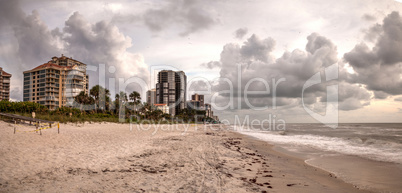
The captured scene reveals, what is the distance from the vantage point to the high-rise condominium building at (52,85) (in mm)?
74312

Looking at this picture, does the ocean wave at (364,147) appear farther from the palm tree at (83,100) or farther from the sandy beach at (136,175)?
the palm tree at (83,100)

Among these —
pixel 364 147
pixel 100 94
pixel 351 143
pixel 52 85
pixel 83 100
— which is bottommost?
pixel 351 143

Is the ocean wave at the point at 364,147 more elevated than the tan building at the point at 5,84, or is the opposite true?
the tan building at the point at 5,84

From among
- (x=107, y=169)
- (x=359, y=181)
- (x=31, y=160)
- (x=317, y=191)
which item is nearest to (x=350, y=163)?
(x=359, y=181)

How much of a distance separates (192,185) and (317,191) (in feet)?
12.5

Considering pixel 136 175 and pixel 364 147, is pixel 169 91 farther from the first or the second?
pixel 136 175

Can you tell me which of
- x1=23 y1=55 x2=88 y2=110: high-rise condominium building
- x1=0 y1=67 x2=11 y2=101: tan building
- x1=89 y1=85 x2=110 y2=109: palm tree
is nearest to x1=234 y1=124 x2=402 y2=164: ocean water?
x1=89 y1=85 x2=110 y2=109: palm tree

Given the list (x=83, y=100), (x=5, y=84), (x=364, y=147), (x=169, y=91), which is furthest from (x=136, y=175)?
(x=169, y=91)

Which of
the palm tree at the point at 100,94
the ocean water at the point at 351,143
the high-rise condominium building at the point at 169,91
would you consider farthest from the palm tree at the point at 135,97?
the high-rise condominium building at the point at 169,91

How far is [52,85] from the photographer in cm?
7456

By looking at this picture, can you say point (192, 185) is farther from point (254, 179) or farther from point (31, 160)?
point (31, 160)

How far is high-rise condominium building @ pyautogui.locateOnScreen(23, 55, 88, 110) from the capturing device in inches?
2926

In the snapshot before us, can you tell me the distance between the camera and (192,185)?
577 centimetres

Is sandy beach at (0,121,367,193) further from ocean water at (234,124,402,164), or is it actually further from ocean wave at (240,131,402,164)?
ocean water at (234,124,402,164)
